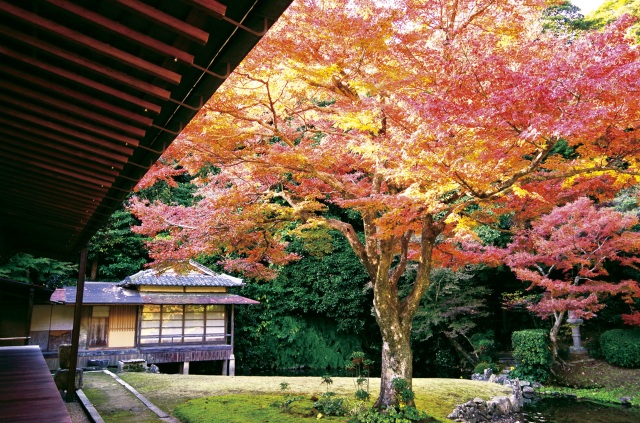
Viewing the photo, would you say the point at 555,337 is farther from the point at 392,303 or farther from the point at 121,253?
the point at 121,253

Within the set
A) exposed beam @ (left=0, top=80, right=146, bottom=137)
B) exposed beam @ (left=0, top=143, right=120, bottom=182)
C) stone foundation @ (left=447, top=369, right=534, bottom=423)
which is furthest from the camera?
stone foundation @ (left=447, top=369, right=534, bottom=423)

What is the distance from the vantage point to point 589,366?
13.1m

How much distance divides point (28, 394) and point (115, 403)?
4633 millimetres

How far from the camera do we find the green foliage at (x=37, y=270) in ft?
45.3

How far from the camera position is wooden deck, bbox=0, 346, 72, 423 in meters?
2.57

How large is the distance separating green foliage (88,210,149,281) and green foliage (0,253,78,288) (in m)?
1.27

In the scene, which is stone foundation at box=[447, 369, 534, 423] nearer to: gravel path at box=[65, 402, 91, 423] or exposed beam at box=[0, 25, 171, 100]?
gravel path at box=[65, 402, 91, 423]

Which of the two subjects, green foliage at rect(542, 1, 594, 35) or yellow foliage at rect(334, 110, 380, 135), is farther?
green foliage at rect(542, 1, 594, 35)

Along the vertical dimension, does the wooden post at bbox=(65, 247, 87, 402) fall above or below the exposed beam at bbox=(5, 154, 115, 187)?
below

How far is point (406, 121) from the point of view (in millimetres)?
6898

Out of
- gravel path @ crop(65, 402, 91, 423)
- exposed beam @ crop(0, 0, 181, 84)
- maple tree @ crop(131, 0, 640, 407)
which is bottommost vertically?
gravel path @ crop(65, 402, 91, 423)

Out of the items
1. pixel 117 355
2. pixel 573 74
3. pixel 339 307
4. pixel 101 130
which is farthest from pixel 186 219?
pixel 339 307

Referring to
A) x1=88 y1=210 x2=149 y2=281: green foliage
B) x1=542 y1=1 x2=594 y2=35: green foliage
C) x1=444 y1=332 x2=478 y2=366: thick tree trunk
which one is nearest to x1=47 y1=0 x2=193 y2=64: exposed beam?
x1=444 y1=332 x2=478 y2=366: thick tree trunk

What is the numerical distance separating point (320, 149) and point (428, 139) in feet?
6.77
